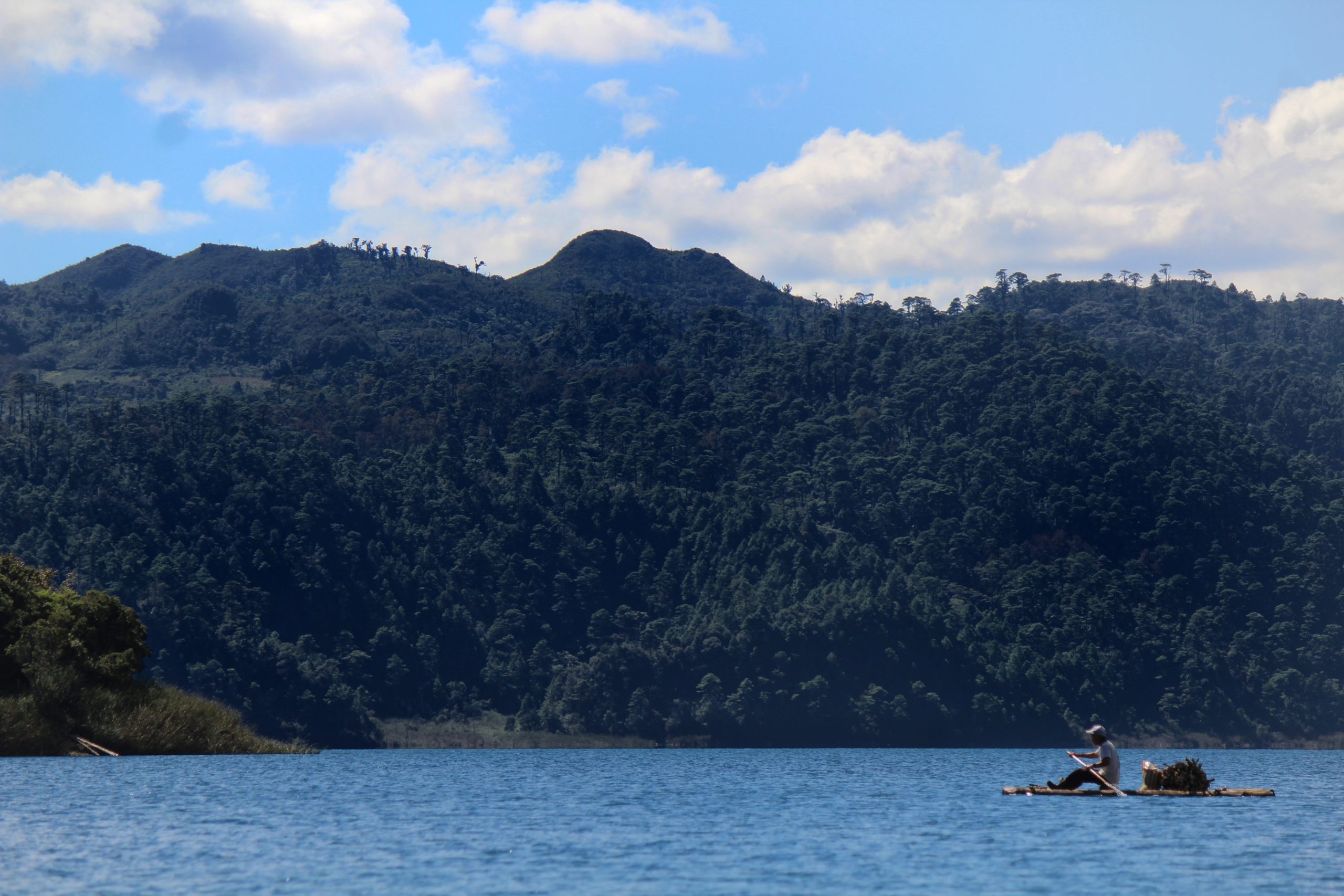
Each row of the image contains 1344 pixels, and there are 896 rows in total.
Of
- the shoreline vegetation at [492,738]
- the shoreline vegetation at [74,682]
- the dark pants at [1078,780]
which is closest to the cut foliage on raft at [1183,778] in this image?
the dark pants at [1078,780]

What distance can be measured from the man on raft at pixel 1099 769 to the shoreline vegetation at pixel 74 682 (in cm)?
4066

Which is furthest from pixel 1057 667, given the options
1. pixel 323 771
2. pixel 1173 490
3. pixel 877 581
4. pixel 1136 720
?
pixel 323 771

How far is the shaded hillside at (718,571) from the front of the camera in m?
145

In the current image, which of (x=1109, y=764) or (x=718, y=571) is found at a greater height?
(x=718, y=571)

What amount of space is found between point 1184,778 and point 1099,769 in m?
3.05

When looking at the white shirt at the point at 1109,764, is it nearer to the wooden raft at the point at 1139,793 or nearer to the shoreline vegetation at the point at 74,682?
the wooden raft at the point at 1139,793

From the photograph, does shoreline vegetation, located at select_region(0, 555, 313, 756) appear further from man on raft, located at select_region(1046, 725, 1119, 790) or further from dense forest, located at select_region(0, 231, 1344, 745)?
dense forest, located at select_region(0, 231, 1344, 745)

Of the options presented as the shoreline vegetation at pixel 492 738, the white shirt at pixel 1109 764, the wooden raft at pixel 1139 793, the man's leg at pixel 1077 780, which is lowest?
the shoreline vegetation at pixel 492 738

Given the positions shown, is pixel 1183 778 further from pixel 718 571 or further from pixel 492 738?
pixel 718 571

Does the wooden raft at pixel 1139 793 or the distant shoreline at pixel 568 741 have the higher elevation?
the wooden raft at pixel 1139 793

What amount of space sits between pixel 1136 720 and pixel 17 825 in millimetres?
128951

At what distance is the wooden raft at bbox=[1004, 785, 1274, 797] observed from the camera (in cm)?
4306

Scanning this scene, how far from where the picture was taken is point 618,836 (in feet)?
126

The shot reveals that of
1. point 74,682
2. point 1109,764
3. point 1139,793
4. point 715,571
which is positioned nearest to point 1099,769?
point 1109,764
